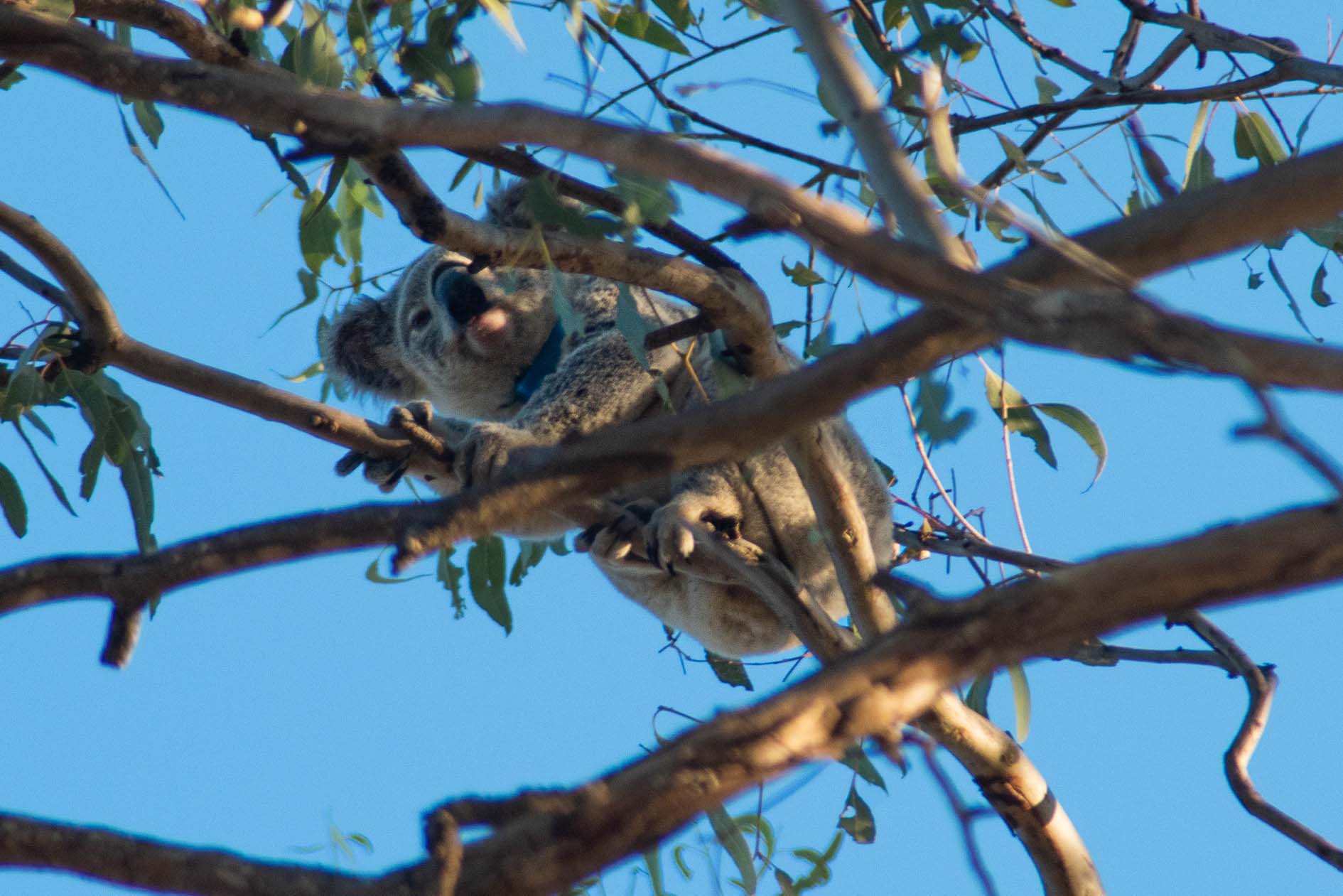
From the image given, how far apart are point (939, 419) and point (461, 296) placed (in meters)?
2.79

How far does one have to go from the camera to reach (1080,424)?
259 cm

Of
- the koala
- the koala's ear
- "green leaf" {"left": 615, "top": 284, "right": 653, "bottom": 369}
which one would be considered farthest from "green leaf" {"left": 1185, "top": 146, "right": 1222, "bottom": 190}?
the koala's ear

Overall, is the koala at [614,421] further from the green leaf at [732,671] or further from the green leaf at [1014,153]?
the green leaf at [1014,153]

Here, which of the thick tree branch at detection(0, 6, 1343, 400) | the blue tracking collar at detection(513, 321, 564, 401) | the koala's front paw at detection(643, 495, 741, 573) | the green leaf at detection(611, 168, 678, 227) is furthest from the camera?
the blue tracking collar at detection(513, 321, 564, 401)

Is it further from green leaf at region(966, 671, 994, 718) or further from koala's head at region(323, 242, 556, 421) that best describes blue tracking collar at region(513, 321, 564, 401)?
green leaf at region(966, 671, 994, 718)

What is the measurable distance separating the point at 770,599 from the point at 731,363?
1.26 ft

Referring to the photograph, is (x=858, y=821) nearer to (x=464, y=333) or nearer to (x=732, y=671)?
(x=732, y=671)

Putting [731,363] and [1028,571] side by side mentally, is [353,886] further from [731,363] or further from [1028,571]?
[1028,571]

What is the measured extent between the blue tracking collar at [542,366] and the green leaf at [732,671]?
3.30ft

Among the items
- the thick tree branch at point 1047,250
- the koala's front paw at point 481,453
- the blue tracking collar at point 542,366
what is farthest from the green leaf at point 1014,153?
the blue tracking collar at point 542,366

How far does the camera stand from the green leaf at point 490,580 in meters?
2.63

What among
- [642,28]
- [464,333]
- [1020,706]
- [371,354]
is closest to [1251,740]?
[1020,706]

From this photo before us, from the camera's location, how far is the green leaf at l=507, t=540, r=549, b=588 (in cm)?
Result: 339

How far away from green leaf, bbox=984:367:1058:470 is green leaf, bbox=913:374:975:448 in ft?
3.28
